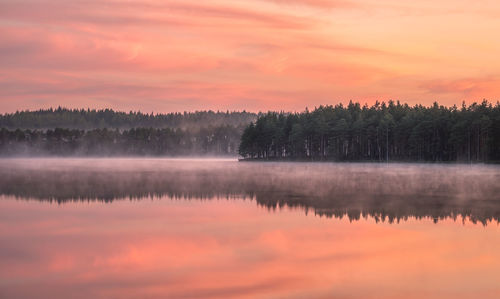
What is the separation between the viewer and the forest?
128 meters

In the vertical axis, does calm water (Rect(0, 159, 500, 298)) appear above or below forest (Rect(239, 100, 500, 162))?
below

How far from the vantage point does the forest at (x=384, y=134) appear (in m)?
128

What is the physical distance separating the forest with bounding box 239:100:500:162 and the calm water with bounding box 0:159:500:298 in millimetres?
94486

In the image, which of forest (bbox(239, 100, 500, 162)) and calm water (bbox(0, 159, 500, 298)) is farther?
forest (bbox(239, 100, 500, 162))

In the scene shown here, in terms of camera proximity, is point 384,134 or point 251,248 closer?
point 251,248

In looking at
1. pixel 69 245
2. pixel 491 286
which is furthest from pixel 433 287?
pixel 69 245

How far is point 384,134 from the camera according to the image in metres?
151

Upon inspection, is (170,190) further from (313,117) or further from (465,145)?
(313,117)

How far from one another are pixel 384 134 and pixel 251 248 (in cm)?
13388

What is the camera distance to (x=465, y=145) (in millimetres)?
132500

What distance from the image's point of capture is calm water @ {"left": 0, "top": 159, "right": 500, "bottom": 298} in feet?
50.7

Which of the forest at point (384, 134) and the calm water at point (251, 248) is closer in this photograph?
the calm water at point (251, 248)

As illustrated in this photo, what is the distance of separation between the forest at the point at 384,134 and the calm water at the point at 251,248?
9449 cm

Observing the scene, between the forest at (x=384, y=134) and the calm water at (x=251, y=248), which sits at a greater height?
the forest at (x=384, y=134)
